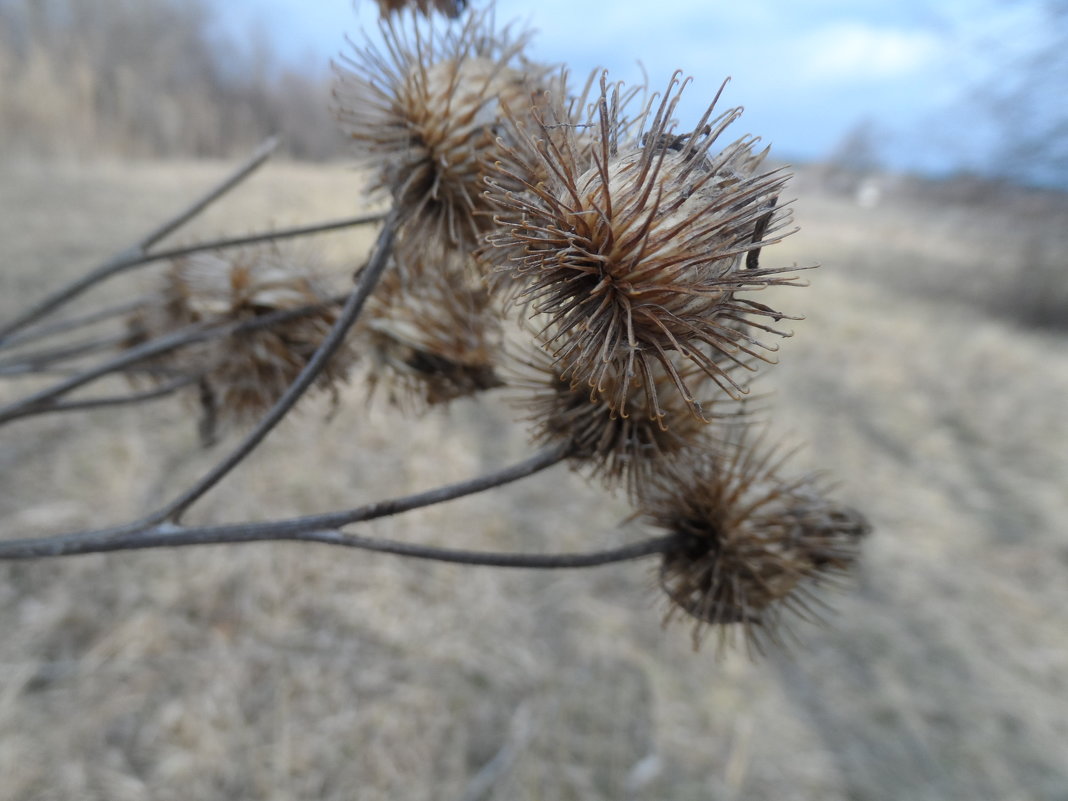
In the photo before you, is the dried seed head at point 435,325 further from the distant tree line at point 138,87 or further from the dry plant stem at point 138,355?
the distant tree line at point 138,87

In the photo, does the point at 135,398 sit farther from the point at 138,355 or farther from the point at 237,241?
the point at 237,241

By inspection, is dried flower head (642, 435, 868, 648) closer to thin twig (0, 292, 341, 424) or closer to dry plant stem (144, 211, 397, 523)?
dry plant stem (144, 211, 397, 523)

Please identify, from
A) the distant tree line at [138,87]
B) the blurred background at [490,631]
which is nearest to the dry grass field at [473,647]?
the blurred background at [490,631]

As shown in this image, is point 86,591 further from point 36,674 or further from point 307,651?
point 307,651

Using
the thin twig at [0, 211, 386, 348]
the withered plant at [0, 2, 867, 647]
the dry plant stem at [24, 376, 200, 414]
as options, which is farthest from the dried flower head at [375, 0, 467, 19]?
the dry plant stem at [24, 376, 200, 414]

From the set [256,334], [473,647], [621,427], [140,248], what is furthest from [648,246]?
[473,647]

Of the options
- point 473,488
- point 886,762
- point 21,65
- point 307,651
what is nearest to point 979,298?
point 886,762

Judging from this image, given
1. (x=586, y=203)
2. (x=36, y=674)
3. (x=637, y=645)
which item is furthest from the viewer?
(x=637, y=645)
